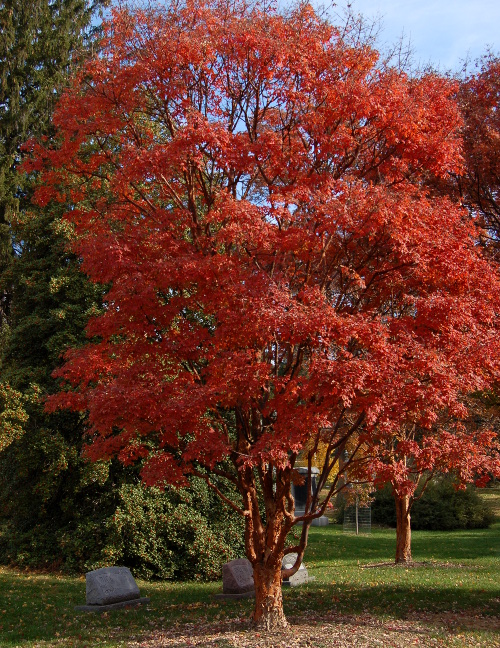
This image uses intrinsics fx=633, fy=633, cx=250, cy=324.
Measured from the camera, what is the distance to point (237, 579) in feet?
37.9

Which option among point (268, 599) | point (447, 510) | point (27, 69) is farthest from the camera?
point (447, 510)

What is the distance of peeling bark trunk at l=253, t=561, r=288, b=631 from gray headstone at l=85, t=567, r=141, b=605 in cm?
358

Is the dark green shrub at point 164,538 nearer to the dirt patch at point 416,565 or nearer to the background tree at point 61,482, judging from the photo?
the background tree at point 61,482

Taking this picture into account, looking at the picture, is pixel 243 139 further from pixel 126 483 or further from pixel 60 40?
pixel 60 40

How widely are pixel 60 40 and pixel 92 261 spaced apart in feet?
65.2

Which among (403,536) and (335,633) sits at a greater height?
(403,536)

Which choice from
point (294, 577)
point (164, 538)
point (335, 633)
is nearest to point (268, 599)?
point (335, 633)

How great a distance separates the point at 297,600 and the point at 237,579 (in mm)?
1429

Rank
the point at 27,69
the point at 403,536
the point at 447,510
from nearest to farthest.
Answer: the point at 403,536 → the point at 27,69 → the point at 447,510

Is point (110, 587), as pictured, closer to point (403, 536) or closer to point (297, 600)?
point (297, 600)

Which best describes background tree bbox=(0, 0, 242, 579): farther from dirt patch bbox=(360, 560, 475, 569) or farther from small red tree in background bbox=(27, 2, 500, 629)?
small red tree in background bbox=(27, 2, 500, 629)

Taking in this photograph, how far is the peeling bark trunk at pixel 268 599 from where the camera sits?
7.80m

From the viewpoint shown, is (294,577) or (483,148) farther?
(294,577)

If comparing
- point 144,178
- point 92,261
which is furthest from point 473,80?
point 92,261
